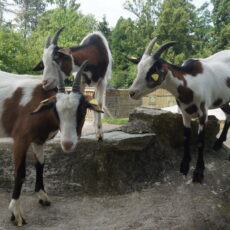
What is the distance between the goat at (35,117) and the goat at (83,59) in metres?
0.31

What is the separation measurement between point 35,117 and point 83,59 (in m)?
1.58

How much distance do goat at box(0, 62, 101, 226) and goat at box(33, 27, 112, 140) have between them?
31 centimetres

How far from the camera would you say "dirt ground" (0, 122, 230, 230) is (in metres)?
3.80

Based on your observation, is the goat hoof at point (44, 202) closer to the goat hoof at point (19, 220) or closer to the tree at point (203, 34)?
the goat hoof at point (19, 220)

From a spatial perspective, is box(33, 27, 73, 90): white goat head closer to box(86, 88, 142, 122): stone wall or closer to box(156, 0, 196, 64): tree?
box(86, 88, 142, 122): stone wall

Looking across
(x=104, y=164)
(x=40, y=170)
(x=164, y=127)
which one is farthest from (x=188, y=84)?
(x=40, y=170)

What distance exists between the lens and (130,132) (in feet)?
18.2

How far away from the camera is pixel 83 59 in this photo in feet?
16.4

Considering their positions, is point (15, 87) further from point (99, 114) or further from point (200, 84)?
point (200, 84)

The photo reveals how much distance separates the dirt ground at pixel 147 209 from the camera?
3.80 metres

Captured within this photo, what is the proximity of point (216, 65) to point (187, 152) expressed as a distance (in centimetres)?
146

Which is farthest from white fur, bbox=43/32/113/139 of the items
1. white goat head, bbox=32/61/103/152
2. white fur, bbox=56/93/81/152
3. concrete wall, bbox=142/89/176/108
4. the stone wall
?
concrete wall, bbox=142/89/176/108

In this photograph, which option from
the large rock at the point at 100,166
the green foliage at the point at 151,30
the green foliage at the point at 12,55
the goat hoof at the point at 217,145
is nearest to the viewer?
the large rock at the point at 100,166

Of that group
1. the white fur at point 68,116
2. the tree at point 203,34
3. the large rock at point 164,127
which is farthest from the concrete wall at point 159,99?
the white fur at point 68,116
